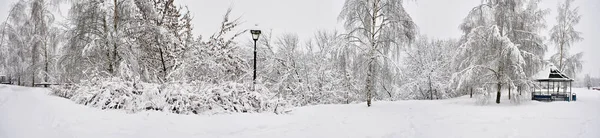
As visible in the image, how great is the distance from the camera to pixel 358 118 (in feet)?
22.0

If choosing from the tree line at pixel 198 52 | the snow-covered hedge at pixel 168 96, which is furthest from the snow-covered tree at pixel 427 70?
the snow-covered hedge at pixel 168 96

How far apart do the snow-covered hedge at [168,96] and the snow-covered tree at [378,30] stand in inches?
146

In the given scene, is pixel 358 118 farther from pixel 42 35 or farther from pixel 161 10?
pixel 42 35

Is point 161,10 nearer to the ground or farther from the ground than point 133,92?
farther from the ground

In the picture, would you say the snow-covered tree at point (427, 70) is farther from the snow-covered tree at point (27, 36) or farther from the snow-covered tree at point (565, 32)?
the snow-covered tree at point (27, 36)

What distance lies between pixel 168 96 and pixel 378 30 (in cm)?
569

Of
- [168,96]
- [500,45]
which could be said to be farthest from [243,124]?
[500,45]

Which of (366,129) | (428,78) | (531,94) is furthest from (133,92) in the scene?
(428,78)

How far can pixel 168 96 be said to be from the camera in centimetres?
519

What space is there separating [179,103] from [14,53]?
6.75 ft

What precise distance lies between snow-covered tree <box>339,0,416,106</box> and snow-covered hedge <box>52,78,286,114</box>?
370cm

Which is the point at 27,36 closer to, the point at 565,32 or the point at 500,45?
the point at 565,32

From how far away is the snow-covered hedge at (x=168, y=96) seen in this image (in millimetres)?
4916

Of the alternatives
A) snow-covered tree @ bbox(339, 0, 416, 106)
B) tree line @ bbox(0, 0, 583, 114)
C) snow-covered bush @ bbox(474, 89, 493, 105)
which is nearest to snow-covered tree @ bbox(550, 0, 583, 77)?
tree line @ bbox(0, 0, 583, 114)
